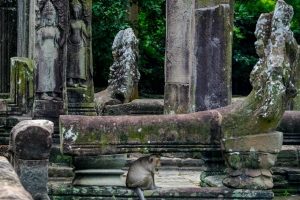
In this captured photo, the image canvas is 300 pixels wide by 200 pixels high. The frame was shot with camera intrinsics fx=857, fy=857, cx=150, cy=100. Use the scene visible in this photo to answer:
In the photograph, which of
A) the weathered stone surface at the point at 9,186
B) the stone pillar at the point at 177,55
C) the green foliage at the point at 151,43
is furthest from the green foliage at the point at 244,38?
the weathered stone surface at the point at 9,186

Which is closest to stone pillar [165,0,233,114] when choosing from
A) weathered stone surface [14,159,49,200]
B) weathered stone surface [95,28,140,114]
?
weathered stone surface [14,159,49,200]

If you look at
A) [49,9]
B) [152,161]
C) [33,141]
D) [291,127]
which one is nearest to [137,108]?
[49,9]

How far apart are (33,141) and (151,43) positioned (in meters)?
23.8

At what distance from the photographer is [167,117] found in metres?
9.45

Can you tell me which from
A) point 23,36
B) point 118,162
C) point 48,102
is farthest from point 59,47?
point 118,162

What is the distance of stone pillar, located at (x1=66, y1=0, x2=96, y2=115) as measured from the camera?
56.9 ft

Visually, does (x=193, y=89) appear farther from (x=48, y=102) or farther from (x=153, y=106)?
(x=153, y=106)

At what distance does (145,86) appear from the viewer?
34.2 meters

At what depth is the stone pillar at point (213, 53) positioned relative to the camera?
499 inches

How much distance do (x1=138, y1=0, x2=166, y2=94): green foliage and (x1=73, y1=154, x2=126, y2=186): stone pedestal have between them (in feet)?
67.9

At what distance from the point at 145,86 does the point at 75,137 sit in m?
25.1

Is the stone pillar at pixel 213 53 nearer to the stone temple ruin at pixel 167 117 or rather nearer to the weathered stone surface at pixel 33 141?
the stone temple ruin at pixel 167 117

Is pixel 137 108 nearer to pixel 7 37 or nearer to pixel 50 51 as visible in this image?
pixel 7 37

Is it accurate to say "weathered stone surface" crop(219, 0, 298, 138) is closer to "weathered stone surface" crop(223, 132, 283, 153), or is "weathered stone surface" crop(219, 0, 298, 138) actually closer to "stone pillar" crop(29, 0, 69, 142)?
"weathered stone surface" crop(223, 132, 283, 153)
